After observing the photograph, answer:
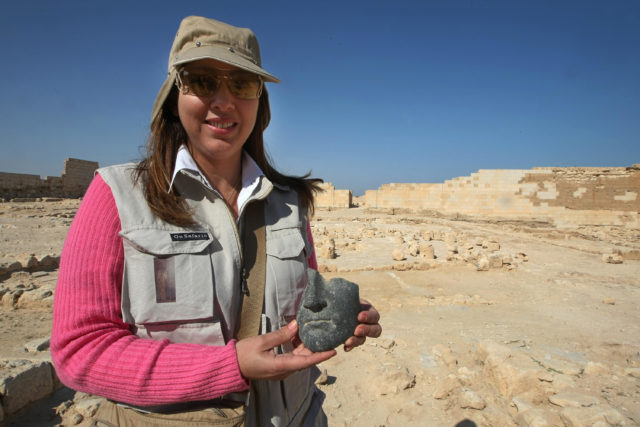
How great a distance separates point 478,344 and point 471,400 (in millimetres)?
849

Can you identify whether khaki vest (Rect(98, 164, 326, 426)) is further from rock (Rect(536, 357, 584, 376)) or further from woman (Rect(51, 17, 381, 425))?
rock (Rect(536, 357, 584, 376))

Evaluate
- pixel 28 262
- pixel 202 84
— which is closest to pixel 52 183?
pixel 28 262

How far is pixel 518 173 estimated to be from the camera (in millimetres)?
16984

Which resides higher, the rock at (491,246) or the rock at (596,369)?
the rock at (491,246)

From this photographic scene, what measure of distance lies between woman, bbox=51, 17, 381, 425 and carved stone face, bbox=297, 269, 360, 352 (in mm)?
53

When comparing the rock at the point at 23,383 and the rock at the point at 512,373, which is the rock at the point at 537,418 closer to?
the rock at the point at 512,373

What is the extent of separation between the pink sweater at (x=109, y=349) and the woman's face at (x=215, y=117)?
395mm

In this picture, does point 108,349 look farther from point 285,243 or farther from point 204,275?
point 285,243

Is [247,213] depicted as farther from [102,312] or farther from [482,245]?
[482,245]

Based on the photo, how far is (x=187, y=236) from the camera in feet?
3.49

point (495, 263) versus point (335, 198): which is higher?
point (335, 198)

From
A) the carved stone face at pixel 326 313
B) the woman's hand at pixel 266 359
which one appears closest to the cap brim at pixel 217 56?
the carved stone face at pixel 326 313

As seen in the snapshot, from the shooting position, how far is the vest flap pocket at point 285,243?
3.97ft

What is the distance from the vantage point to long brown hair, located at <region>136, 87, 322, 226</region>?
1.09 m
